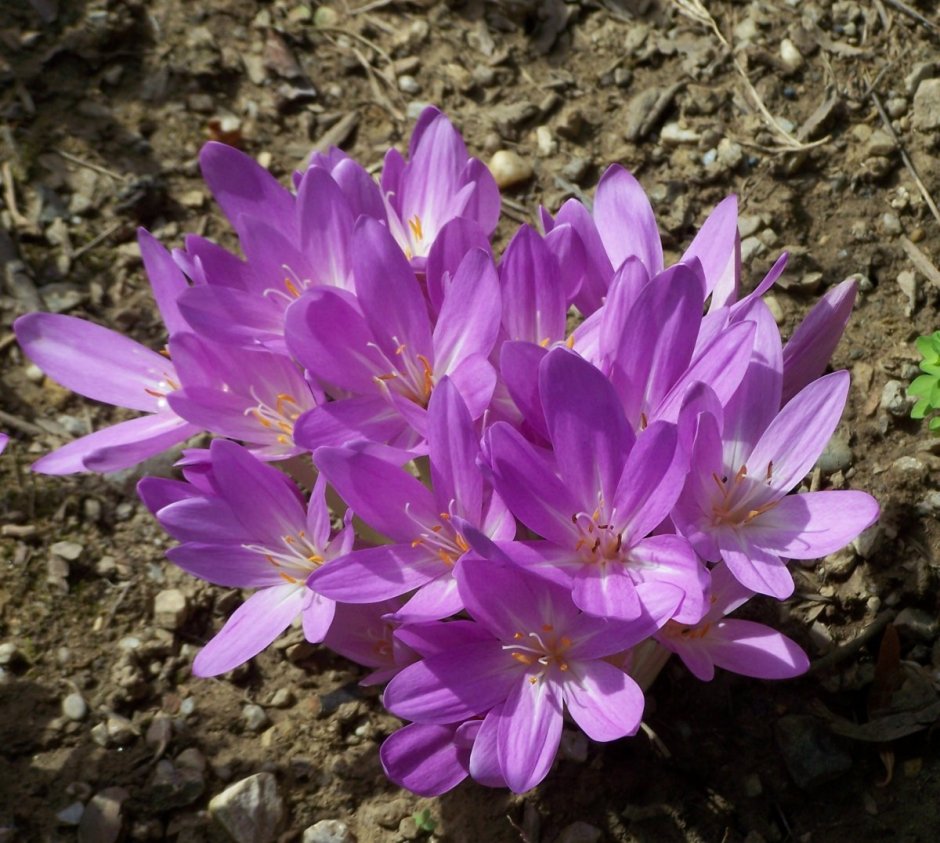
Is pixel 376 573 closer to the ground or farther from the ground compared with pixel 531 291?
closer to the ground

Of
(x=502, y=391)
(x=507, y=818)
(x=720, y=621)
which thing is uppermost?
(x=502, y=391)

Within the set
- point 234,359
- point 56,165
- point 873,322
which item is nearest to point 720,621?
point 234,359

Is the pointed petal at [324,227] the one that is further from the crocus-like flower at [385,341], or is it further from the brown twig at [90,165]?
the brown twig at [90,165]

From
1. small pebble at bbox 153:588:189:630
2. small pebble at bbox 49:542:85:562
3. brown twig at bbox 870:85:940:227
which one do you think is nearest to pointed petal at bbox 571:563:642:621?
small pebble at bbox 153:588:189:630

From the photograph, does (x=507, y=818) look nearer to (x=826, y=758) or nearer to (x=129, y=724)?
(x=826, y=758)

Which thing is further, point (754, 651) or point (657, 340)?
point (754, 651)

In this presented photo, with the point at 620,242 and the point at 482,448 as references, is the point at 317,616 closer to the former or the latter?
the point at 482,448

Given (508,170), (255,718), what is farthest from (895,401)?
(255,718)
